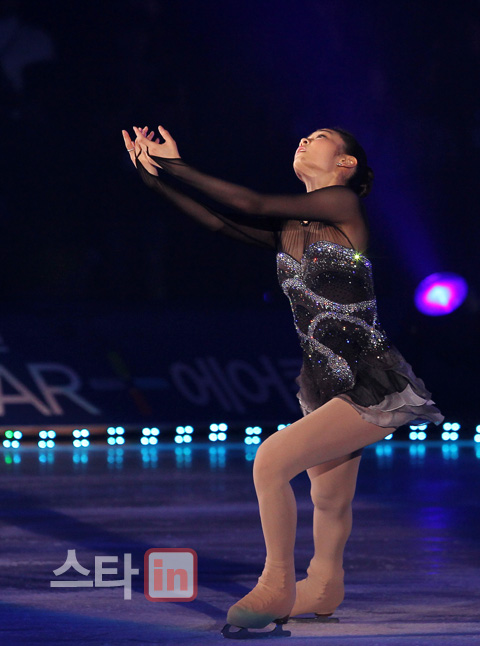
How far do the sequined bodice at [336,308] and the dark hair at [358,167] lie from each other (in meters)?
0.37

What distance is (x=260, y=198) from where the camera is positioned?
14.3ft

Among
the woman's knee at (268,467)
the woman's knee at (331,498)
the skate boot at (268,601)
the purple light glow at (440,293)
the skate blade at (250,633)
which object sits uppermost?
the purple light glow at (440,293)

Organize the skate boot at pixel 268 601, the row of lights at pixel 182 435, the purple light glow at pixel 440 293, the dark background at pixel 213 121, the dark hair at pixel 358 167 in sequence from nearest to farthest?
1. the skate boot at pixel 268 601
2. the dark hair at pixel 358 167
3. the row of lights at pixel 182 435
4. the purple light glow at pixel 440 293
5. the dark background at pixel 213 121

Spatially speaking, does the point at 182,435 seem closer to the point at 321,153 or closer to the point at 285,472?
the point at 321,153

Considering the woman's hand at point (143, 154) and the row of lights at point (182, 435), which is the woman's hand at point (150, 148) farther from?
the row of lights at point (182, 435)

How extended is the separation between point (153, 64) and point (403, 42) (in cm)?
365

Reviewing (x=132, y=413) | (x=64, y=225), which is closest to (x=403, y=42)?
(x=64, y=225)


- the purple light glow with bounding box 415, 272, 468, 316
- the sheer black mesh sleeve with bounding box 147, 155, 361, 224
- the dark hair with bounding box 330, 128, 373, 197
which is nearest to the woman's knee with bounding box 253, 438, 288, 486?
the sheer black mesh sleeve with bounding box 147, 155, 361, 224

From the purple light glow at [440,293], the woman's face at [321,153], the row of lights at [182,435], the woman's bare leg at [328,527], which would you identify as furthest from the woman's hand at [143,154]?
the purple light glow at [440,293]

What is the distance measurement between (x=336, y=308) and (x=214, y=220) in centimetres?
58

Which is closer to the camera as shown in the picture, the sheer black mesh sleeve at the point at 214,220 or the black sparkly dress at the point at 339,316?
the black sparkly dress at the point at 339,316

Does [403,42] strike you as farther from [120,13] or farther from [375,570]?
[375,570]

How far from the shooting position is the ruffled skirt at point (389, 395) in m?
4.50

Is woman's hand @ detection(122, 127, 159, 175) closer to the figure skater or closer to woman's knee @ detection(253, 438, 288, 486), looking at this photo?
the figure skater
